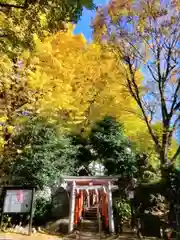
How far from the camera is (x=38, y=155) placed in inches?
450

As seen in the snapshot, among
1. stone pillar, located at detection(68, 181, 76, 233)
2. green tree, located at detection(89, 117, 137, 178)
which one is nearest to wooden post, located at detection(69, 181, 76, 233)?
stone pillar, located at detection(68, 181, 76, 233)

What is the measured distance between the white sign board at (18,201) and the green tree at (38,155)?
6.65 ft

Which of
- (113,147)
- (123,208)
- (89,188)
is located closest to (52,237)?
(89,188)

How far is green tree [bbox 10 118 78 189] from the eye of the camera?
36.7 feet

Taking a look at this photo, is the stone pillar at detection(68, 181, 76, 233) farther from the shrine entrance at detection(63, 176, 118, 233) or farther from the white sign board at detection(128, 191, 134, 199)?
the white sign board at detection(128, 191, 134, 199)

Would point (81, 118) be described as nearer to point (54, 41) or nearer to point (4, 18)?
point (54, 41)

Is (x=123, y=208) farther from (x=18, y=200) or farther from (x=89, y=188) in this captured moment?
(x=18, y=200)

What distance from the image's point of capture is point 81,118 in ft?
40.1

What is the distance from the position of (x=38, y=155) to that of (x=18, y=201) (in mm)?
2806

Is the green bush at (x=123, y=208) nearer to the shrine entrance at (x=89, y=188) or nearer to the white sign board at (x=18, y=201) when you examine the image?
the shrine entrance at (x=89, y=188)

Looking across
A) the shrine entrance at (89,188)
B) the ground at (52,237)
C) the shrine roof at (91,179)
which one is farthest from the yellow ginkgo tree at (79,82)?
the ground at (52,237)

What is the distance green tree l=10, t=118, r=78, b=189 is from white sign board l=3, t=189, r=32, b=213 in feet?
6.65

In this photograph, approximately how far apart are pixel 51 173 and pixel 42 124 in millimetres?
2331

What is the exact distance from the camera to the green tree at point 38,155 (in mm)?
11172
